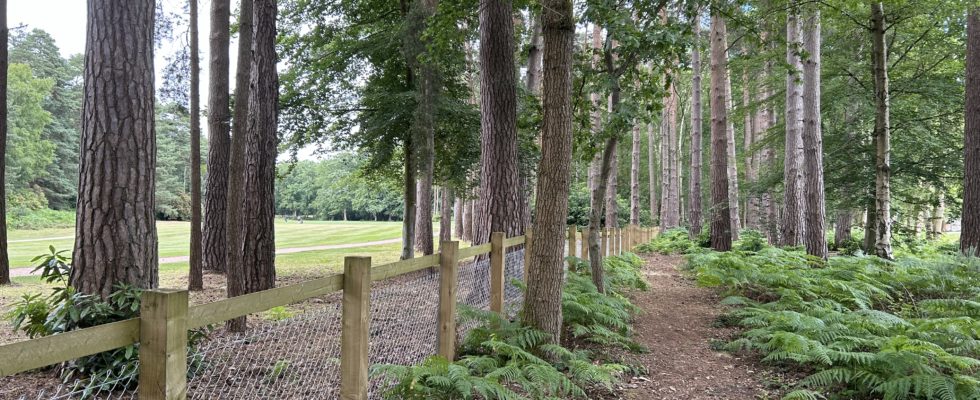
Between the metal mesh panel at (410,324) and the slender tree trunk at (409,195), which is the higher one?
the slender tree trunk at (409,195)

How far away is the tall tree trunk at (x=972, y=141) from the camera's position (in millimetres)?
9312

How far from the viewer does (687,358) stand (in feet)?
16.6

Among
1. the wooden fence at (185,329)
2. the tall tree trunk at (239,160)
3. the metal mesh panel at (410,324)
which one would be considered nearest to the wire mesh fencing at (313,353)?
the metal mesh panel at (410,324)

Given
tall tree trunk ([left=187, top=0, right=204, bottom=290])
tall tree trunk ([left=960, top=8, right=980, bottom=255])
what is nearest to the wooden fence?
tall tree trunk ([left=187, top=0, right=204, bottom=290])

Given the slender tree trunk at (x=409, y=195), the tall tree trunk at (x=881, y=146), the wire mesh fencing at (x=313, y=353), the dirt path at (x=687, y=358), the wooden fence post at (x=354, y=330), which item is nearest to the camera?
the wooden fence post at (x=354, y=330)

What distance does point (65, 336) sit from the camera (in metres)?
1.56

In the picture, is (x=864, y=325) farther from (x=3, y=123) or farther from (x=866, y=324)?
(x=3, y=123)

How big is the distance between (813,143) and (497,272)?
739cm

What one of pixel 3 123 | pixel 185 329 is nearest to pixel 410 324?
pixel 185 329

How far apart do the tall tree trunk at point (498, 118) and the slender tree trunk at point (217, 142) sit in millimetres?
4757

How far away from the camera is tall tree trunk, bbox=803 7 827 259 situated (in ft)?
30.9

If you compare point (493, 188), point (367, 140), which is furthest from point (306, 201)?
point (493, 188)

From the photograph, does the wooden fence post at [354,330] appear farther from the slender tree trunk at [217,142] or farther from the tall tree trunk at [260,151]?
the slender tree trunk at [217,142]

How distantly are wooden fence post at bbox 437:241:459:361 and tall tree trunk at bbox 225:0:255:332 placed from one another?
11.0 feet
